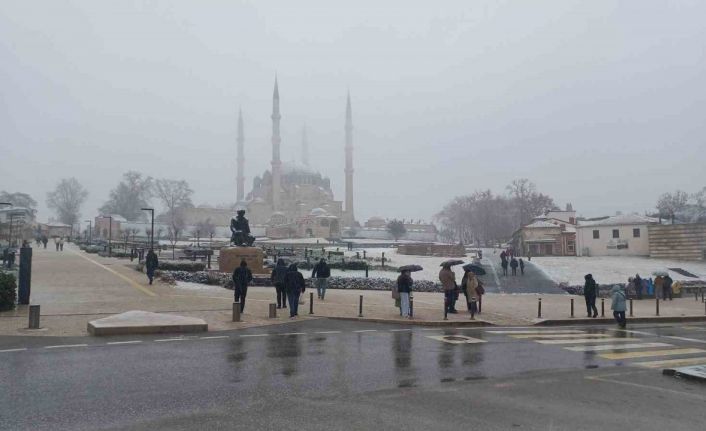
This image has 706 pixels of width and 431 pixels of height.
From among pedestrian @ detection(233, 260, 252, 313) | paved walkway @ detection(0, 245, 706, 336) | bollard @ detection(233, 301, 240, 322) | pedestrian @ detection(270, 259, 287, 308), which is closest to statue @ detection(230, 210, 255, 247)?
paved walkway @ detection(0, 245, 706, 336)

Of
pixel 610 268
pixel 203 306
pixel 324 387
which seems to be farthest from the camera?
pixel 610 268

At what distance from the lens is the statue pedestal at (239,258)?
97.0 feet

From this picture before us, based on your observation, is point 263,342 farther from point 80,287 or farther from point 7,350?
point 80,287

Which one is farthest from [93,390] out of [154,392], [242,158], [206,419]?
[242,158]

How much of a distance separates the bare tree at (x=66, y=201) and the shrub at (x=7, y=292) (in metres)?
123

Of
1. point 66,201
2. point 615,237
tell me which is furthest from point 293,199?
point 615,237

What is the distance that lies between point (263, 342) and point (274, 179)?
402 feet

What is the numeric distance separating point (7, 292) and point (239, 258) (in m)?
15.3

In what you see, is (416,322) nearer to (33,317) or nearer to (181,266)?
(33,317)

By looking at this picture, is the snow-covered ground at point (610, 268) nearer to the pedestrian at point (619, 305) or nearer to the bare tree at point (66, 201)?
the pedestrian at point (619, 305)

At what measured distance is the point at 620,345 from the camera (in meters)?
13.0

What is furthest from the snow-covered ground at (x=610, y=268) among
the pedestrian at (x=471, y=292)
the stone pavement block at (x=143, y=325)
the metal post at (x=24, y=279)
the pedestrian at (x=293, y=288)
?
the metal post at (x=24, y=279)

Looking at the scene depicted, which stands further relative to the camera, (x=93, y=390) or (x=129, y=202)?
(x=129, y=202)

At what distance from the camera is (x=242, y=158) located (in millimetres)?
145375
